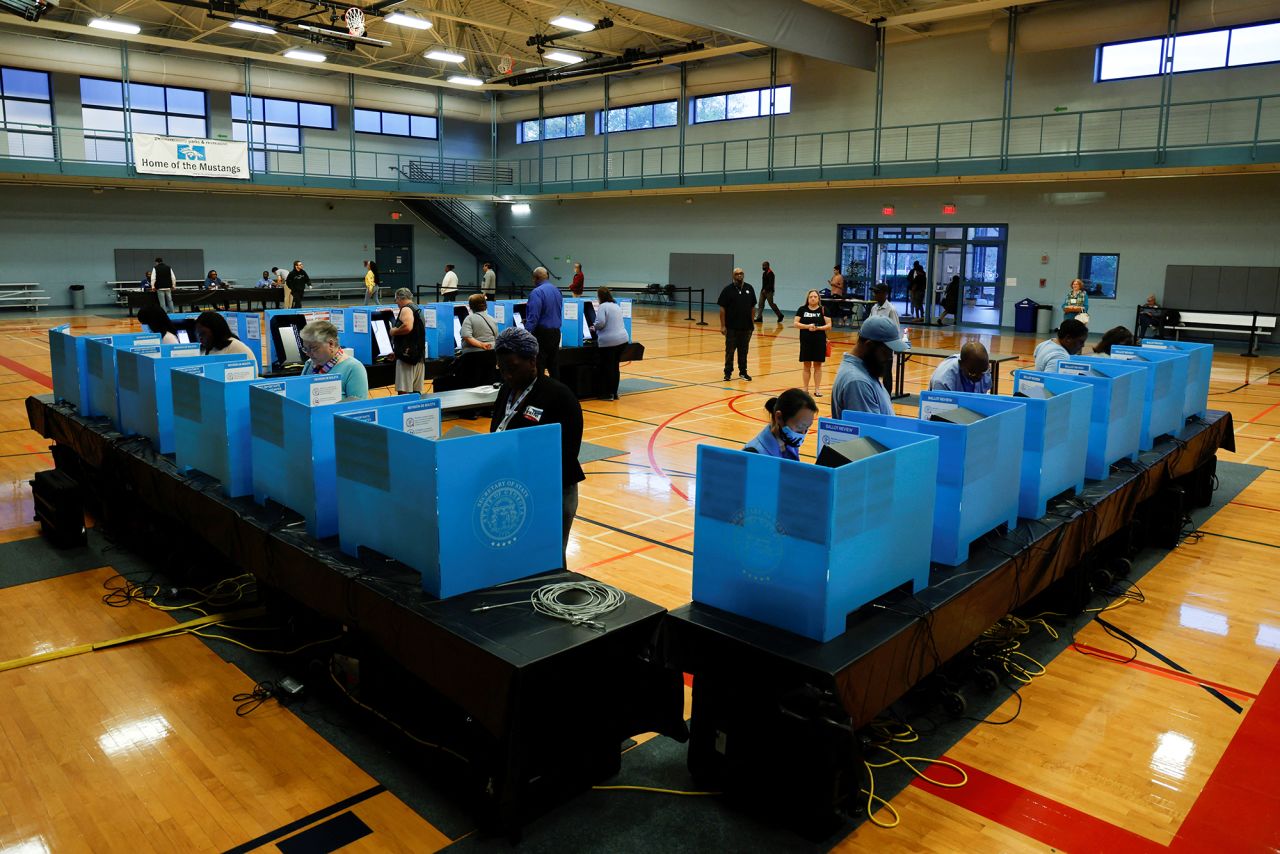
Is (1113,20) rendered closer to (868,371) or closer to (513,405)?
(868,371)

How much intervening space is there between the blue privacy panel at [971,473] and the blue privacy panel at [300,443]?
2.45 meters

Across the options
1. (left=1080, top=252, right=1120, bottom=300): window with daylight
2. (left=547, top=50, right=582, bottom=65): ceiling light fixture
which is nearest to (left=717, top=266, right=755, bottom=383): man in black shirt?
(left=1080, top=252, right=1120, bottom=300): window with daylight

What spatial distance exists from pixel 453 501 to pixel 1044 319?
22463 mm

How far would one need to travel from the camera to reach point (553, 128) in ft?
113

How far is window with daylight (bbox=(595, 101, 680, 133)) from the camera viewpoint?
3005cm

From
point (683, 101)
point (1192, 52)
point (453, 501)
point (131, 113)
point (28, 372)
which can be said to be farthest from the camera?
point (683, 101)

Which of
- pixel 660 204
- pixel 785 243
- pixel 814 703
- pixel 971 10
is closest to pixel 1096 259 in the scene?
pixel 971 10

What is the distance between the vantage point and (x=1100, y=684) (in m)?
4.71

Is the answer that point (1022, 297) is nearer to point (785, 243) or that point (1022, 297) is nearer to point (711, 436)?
point (785, 243)

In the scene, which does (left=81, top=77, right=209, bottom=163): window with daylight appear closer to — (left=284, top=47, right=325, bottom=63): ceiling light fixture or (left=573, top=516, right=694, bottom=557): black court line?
(left=284, top=47, right=325, bottom=63): ceiling light fixture

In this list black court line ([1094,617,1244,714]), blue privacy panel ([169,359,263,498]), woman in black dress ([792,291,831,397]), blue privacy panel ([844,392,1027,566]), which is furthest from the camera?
woman in black dress ([792,291,831,397])

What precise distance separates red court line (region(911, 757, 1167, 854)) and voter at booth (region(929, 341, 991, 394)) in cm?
242

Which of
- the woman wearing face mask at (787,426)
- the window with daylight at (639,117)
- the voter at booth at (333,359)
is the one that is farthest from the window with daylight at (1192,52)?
the voter at booth at (333,359)

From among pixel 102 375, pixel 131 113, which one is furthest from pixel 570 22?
pixel 102 375
